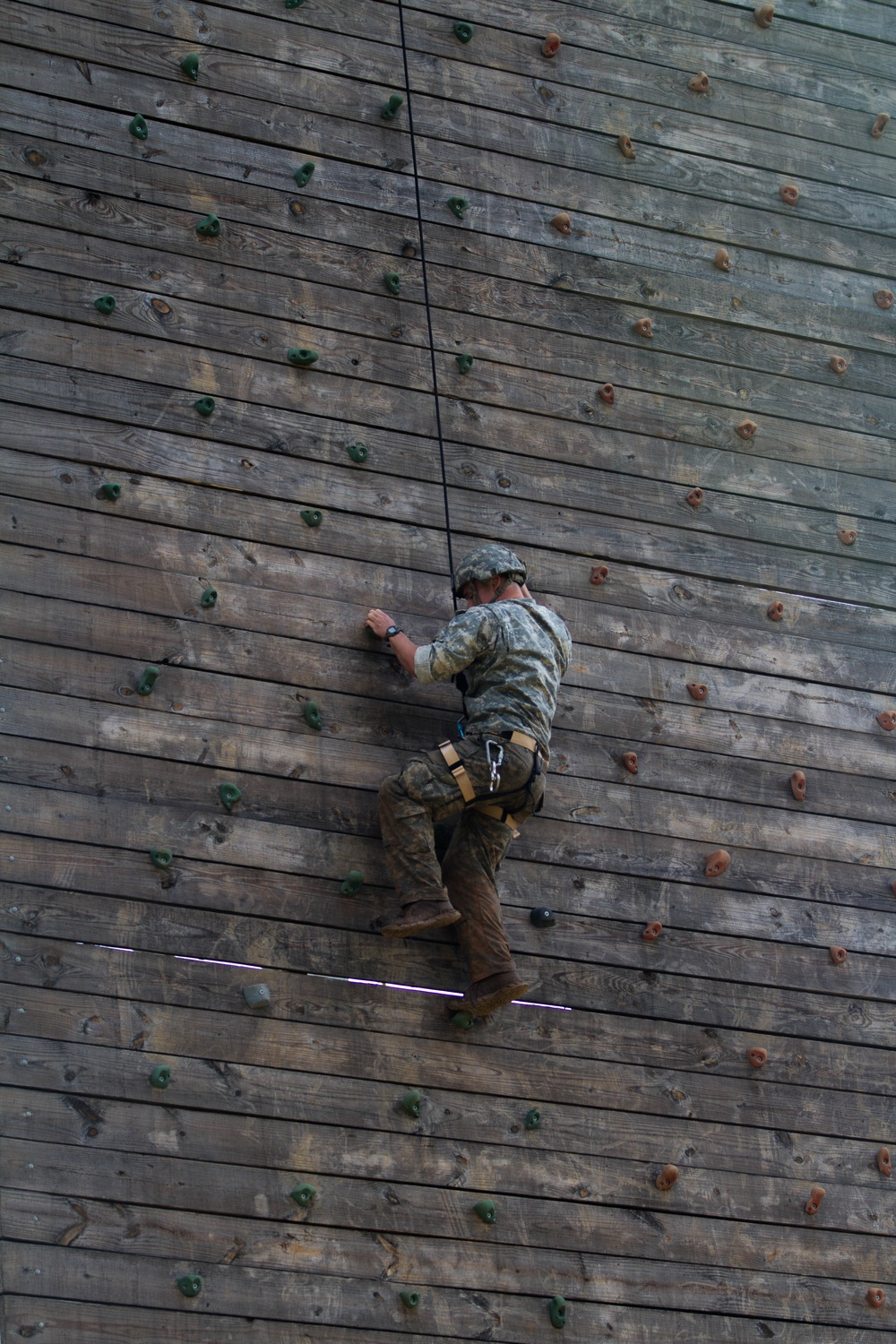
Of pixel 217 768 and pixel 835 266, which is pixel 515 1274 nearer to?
pixel 217 768

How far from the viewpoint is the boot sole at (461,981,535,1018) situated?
4.29m

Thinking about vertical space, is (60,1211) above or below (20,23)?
below

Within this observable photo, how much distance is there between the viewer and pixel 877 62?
21.1 ft

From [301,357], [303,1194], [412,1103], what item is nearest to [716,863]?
[412,1103]

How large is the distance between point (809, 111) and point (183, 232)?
113 inches

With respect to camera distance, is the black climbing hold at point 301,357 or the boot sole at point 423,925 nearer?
the boot sole at point 423,925

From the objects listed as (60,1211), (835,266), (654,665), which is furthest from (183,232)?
(60,1211)

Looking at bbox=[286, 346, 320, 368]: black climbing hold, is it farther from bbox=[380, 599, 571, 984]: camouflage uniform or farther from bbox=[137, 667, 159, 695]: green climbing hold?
bbox=[137, 667, 159, 695]: green climbing hold

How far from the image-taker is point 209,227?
5.02 metres

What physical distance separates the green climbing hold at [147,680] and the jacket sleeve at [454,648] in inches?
31.2

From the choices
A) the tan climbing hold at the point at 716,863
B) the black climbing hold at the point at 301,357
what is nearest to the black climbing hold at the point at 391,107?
the black climbing hold at the point at 301,357

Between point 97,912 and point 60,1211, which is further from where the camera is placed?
point 97,912

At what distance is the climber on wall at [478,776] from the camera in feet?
14.2

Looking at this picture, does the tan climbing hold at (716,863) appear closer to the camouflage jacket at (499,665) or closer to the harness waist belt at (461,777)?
the camouflage jacket at (499,665)
